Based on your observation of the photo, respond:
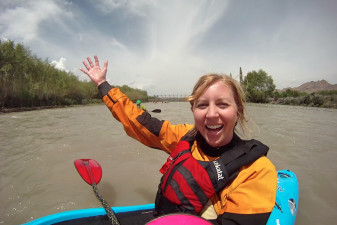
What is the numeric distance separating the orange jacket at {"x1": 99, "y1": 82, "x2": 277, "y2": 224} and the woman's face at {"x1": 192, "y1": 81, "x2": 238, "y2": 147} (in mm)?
207

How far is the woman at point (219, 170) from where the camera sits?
104cm

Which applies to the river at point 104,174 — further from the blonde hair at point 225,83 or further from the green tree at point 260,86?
the green tree at point 260,86

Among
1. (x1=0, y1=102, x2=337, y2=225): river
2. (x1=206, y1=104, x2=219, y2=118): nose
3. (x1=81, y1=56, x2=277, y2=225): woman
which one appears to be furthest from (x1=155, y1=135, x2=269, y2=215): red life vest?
(x1=0, y1=102, x2=337, y2=225): river

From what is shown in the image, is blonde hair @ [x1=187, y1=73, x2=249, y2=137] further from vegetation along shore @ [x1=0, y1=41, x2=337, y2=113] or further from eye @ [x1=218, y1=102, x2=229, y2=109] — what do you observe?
vegetation along shore @ [x1=0, y1=41, x2=337, y2=113]

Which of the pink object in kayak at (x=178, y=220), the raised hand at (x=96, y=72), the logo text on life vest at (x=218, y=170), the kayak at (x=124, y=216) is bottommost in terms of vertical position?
the kayak at (x=124, y=216)

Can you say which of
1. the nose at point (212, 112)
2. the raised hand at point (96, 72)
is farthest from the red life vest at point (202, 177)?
the raised hand at point (96, 72)

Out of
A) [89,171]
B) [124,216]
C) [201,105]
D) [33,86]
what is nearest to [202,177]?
[201,105]

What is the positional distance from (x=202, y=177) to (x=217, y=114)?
0.44 m

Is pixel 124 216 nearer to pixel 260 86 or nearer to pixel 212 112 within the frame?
pixel 212 112

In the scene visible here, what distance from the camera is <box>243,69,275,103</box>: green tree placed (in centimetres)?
3897

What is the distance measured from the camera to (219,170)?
3.99 ft

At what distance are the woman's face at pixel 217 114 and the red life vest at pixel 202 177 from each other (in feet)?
0.46

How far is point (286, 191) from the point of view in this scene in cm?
253

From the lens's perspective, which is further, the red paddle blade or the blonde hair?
the red paddle blade
